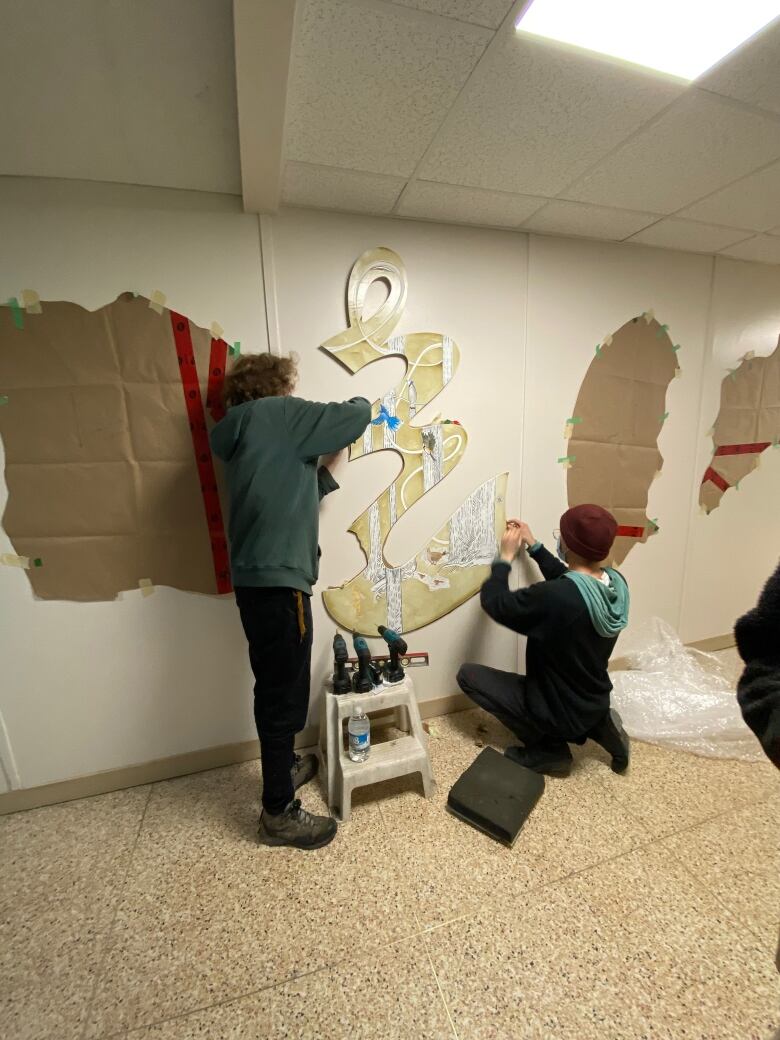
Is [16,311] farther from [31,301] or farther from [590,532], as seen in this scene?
[590,532]

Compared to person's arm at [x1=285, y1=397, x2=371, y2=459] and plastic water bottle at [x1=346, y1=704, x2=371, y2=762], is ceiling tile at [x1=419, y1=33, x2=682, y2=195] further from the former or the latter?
plastic water bottle at [x1=346, y1=704, x2=371, y2=762]

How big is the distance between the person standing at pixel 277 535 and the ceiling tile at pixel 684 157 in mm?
1065

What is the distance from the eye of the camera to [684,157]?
1.19 m

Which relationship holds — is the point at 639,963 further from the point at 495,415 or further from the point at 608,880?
the point at 495,415

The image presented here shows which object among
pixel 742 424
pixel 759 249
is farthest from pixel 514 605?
pixel 759 249

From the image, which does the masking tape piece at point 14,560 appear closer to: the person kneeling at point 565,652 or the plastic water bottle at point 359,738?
the plastic water bottle at point 359,738

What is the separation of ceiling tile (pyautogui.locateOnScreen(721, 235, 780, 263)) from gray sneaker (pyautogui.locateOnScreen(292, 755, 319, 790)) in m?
2.91

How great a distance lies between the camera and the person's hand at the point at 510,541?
67.8 inches

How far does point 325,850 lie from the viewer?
1.27m

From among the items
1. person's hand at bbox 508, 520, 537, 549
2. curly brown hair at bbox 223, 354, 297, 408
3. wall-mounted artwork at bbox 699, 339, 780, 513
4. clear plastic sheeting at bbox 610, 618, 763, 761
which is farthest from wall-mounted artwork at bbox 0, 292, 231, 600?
wall-mounted artwork at bbox 699, 339, 780, 513

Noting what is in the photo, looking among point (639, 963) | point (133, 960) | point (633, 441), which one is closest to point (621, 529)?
point (633, 441)

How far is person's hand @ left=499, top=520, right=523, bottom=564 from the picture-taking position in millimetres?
1723

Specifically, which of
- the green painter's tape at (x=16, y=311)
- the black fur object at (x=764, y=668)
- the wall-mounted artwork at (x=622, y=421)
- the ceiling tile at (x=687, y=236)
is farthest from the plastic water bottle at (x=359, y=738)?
the ceiling tile at (x=687, y=236)

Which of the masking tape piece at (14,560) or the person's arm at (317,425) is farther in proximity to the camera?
the masking tape piece at (14,560)
